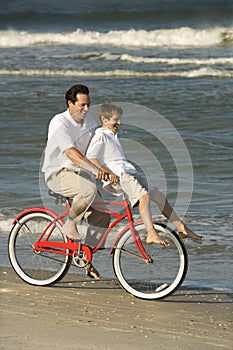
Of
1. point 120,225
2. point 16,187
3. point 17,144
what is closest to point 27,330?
Result: point 120,225

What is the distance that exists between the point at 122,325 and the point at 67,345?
54 centimetres

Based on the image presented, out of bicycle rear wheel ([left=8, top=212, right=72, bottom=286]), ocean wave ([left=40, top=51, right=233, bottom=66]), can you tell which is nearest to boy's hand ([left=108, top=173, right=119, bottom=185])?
bicycle rear wheel ([left=8, top=212, right=72, bottom=286])

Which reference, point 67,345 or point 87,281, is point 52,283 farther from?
point 67,345

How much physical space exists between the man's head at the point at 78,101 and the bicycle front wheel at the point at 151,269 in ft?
3.01

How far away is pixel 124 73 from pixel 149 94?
311cm

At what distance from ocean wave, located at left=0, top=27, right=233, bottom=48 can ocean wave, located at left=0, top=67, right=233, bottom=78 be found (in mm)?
5802

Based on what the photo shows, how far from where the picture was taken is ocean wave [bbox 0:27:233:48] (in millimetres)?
25266

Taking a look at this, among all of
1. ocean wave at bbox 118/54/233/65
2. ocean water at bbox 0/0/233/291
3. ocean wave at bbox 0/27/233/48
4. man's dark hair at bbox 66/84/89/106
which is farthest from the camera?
ocean wave at bbox 0/27/233/48

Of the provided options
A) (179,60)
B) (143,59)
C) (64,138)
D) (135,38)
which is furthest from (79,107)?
(135,38)

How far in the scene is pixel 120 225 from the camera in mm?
7465

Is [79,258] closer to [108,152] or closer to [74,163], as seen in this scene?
[74,163]

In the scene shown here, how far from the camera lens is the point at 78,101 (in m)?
5.68

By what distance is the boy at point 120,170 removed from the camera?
5.40 meters

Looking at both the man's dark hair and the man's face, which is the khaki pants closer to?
the man's face
